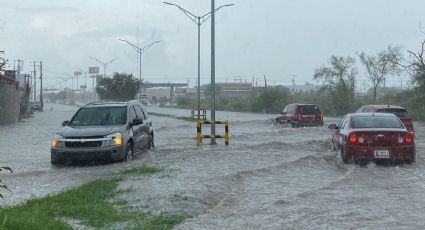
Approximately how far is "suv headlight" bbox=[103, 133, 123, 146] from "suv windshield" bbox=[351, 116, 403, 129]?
19.4 feet

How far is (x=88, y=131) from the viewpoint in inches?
615

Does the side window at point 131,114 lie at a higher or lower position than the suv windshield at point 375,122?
higher

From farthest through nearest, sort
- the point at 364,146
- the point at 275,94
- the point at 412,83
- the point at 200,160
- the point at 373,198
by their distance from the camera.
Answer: the point at 275,94
the point at 412,83
the point at 200,160
the point at 364,146
the point at 373,198

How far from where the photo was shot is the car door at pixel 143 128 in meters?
18.2


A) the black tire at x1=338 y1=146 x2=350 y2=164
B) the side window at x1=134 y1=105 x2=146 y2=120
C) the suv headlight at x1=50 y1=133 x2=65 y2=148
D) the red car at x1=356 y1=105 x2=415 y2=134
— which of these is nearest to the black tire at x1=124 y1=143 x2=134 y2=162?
the suv headlight at x1=50 y1=133 x2=65 y2=148

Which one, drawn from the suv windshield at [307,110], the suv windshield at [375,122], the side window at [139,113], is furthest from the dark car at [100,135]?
the suv windshield at [307,110]

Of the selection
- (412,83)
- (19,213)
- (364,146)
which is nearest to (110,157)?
(364,146)

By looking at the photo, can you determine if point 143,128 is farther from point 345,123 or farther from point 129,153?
point 345,123

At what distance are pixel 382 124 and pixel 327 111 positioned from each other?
53120mm

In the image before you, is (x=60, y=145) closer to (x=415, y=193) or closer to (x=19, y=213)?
(x=19, y=213)

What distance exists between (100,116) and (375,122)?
24.5 ft

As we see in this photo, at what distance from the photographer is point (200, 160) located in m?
16.3

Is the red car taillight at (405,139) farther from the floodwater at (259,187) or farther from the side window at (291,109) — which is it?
the side window at (291,109)

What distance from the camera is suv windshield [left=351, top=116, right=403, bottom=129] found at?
15249 mm
